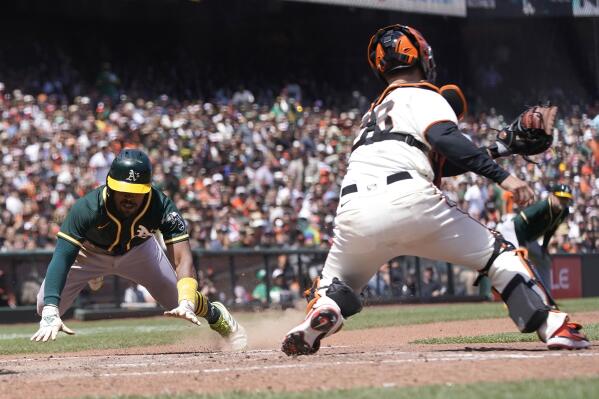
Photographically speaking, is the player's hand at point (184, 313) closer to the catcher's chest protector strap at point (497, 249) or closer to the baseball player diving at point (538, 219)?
the catcher's chest protector strap at point (497, 249)

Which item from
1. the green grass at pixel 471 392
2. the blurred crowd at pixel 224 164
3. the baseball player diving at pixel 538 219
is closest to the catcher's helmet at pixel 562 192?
the baseball player diving at pixel 538 219

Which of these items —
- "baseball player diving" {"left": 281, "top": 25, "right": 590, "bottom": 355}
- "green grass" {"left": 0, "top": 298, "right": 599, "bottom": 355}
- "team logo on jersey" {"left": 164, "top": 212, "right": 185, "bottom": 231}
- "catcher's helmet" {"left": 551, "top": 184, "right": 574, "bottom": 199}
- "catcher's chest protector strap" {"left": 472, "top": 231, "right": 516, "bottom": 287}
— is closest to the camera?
"baseball player diving" {"left": 281, "top": 25, "right": 590, "bottom": 355}

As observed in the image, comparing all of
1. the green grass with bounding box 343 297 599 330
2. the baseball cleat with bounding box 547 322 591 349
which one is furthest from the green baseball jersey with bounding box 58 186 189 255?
the green grass with bounding box 343 297 599 330

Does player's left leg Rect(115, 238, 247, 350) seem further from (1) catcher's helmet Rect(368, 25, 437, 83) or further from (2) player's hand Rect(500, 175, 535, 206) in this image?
(2) player's hand Rect(500, 175, 535, 206)

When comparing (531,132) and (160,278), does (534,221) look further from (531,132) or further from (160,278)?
(531,132)

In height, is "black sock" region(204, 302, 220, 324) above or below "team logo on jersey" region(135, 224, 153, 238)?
below

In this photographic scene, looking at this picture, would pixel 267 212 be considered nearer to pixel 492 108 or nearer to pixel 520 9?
pixel 492 108
